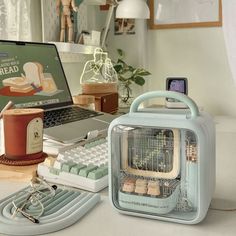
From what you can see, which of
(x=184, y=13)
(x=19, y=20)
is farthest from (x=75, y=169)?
(x=184, y=13)

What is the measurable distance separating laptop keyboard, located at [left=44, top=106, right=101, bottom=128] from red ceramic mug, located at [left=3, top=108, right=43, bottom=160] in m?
0.15

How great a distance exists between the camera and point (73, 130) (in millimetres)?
1022

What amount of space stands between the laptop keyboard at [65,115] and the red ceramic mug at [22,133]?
0.15 m

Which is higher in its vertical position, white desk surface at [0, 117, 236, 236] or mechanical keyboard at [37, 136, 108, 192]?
mechanical keyboard at [37, 136, 108, 192]

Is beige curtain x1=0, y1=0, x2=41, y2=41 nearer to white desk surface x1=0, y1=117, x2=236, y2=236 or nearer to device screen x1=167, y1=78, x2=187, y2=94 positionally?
device screen x1=167, y1=78, x2=187, y2=94

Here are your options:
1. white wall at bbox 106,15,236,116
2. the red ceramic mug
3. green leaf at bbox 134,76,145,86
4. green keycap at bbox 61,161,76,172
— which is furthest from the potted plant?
green keycap at bbox 61,161,76,172

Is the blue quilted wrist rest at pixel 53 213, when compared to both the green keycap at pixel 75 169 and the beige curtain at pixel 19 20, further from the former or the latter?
the beige curtain at pixel 19 20

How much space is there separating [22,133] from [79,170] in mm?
224

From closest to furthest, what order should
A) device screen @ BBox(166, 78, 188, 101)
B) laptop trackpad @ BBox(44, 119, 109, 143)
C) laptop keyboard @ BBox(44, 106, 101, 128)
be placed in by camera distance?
1. laptop trackpad @ BBox(44, 119, 109, 143)
2. laptop keyboard @ BBox(44, 106, 101, 128)
3. device screen @ BBox(166, 78, 188, 101)

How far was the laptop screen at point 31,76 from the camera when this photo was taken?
108 centimetres

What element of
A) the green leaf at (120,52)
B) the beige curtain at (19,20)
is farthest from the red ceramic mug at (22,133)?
the green leaf at (120,52)

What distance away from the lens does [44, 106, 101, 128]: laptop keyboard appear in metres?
1.07

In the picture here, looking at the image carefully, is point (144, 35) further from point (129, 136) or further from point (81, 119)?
point (129, 136)

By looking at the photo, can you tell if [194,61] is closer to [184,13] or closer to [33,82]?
[184,13]
